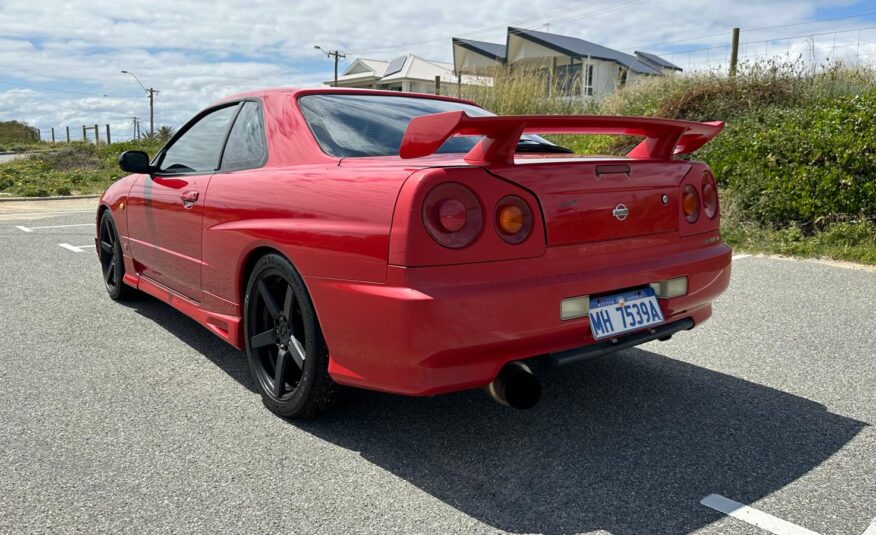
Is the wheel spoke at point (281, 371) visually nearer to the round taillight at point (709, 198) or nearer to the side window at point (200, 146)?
the side window at point (200, 146)

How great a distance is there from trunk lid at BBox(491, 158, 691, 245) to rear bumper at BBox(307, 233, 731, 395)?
7cm

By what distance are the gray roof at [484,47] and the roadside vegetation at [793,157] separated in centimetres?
2863

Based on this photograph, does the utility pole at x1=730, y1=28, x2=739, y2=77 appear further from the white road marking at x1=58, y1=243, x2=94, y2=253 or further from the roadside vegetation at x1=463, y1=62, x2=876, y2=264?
the white road marking at x1=58, y1=243, x2=94, y2=253

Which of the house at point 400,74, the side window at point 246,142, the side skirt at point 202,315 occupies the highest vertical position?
the house at point 400,74

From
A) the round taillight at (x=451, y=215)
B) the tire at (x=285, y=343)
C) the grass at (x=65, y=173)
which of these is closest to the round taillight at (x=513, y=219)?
the round taillight at (x=451, y=215)

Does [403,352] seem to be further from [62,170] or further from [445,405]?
[62,170]

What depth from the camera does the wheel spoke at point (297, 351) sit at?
278 cm

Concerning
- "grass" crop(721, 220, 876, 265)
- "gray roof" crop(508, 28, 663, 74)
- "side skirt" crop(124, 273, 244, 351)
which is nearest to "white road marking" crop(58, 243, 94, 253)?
"side skirt" crop(124, 273, 244, 351)

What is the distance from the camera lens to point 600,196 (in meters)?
2.56

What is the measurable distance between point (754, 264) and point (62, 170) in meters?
22.7

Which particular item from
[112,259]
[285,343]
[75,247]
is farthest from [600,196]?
[75,247]

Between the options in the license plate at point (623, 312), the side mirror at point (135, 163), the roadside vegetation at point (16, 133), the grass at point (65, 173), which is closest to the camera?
→ the license plate at point (623, 312)

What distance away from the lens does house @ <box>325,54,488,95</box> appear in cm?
4434

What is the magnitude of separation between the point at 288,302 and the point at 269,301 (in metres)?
0.16
